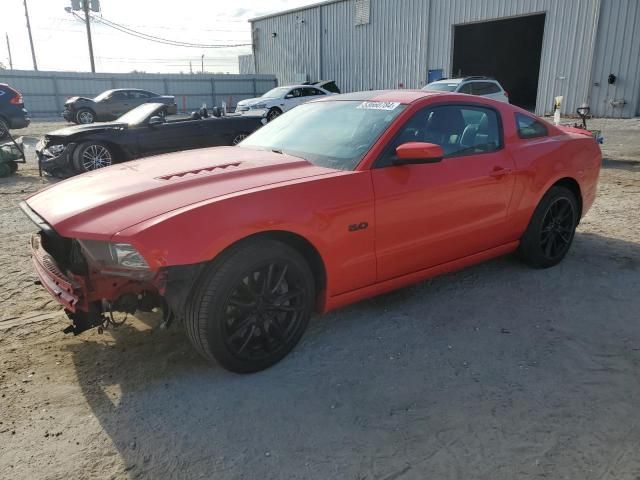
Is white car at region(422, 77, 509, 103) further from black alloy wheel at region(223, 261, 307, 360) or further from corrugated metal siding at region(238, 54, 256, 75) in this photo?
corrugated metal siding at region(238, 54, 256, 75)

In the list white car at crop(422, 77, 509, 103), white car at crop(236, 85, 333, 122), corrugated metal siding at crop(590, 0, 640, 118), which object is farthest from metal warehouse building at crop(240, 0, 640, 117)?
white car at crop(236, 85, 333, 122)

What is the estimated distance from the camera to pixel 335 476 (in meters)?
2.16

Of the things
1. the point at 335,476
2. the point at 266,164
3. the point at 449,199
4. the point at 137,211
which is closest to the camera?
the point at 335,476

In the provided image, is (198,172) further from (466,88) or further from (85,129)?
(466,88)

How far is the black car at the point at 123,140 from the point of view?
27.8 ft

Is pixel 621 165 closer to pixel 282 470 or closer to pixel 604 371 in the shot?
pixel 604 371

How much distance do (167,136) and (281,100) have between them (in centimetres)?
1058

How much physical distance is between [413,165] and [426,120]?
45cm

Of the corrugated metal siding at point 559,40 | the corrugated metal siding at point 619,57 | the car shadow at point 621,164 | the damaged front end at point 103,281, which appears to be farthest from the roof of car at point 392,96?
the corrugated metal siding at point 559,40

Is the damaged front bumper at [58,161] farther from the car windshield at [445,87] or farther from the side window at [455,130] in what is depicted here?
the car windshield at [445,87]

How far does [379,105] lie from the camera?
364 centimetres

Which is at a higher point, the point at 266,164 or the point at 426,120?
the point at 426,120

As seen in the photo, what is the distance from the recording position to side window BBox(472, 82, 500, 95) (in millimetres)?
14094

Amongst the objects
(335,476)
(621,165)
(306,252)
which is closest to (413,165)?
(306,252)
